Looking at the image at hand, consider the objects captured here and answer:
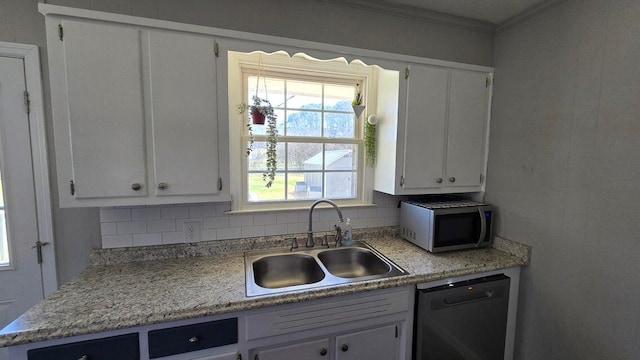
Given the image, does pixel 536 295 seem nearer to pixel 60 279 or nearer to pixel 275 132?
pixel 275 132

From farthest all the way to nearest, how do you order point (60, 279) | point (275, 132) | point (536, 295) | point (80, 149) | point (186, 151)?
point (275, 132) < point (536, 295) < point (60, 279) < point (186, 151) < point (80, 149)

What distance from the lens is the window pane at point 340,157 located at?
2.08 metres

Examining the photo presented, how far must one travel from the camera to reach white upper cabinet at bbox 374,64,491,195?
71.9 inches

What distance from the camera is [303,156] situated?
2018mm

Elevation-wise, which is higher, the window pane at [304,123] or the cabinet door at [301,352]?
the window pane at [304,123]

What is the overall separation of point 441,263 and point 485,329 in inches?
19.8

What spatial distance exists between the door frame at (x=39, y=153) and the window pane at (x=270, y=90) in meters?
1.15

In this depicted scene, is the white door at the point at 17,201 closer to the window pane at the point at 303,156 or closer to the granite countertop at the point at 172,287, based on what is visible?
the granite countertop at the point at 172,287

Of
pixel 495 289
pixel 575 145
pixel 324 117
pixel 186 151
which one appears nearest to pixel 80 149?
pixel 186 151

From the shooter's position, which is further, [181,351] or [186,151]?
[186,151]

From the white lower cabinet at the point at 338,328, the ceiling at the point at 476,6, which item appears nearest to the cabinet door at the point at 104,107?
the white lower cabinet at the point at 338,328

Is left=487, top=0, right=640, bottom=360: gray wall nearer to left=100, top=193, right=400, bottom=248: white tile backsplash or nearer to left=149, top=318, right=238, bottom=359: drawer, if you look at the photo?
left=100, top=193, right=400, bottom=248: white tile backsplash

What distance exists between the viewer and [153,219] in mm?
1657

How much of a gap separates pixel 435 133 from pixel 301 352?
A: 161 cm
